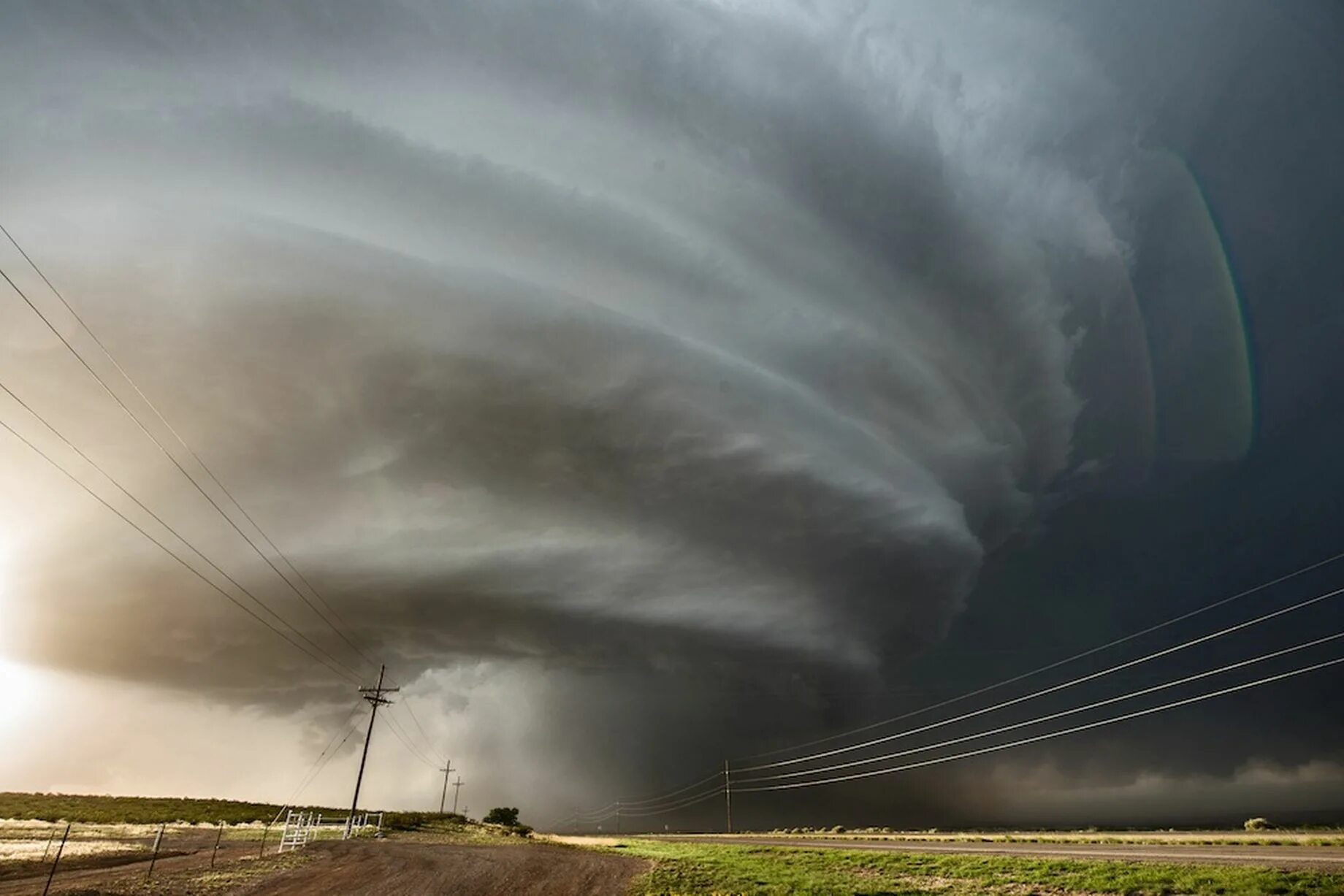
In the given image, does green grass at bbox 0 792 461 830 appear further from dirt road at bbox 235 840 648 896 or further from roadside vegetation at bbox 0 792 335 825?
dirt road at bbox 235 840 648 896

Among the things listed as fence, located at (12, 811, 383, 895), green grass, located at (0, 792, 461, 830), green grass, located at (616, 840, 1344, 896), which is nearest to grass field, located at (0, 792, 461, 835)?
green grass, located at (0, 792, 461, 830)

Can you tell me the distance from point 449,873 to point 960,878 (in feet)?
93.6

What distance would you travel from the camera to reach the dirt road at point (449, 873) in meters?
32.2

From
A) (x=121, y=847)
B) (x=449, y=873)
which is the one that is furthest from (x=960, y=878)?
(x=121, y=847)

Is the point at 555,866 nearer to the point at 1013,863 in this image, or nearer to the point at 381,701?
the point at 1013,863

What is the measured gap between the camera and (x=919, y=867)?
3853 centimetres

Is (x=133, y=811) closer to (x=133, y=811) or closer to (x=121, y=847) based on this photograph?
(x=133, y=811)

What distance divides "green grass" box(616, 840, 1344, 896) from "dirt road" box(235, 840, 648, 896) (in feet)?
11.6

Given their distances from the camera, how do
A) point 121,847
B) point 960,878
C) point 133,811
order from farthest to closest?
point 133,811
point 121,847
point 960,878

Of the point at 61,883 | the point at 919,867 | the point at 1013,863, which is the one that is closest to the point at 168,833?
the point at 61,883

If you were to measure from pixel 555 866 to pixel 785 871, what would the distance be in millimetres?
15708

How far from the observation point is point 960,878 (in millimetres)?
33594

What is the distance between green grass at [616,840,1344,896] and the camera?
26.2 meters

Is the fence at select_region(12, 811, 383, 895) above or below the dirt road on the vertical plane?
above
